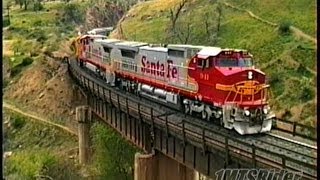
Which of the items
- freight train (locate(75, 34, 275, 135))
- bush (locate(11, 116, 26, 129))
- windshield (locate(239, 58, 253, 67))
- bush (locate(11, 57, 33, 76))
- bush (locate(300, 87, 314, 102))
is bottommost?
bush (locate(11, 116, 26, 129))

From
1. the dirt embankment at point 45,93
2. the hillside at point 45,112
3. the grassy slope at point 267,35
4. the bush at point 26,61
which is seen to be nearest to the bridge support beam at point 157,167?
the hillside at point 45,112

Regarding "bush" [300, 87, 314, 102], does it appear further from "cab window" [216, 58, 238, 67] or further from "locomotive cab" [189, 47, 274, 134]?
"cab window" [216, 58, 238, 67]

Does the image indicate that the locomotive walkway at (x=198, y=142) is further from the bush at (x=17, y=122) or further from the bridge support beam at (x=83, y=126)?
the bush at (x=17, y=122)

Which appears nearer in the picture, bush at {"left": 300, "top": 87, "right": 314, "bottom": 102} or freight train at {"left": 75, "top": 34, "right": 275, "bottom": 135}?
freight train at {"left": 75, "top": 34, "right": 275, "bottom": 135}

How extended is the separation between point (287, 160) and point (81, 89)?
589cm

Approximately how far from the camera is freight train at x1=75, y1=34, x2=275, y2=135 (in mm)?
4305

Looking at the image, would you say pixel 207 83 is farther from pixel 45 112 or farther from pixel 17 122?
pixel 45 112

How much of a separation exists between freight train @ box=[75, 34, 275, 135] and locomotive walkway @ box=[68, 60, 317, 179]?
0.13 m

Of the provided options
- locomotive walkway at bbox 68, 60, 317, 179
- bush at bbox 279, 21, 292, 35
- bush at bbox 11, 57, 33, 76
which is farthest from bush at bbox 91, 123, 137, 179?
bush at bbox 279, 21, 292, 35

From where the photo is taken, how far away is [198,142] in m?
3.80

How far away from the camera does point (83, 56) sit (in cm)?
968

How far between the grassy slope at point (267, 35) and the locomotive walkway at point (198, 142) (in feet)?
5.26

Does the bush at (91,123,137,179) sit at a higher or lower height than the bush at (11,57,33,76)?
lower

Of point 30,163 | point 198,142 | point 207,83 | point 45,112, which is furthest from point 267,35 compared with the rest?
point 198,142
